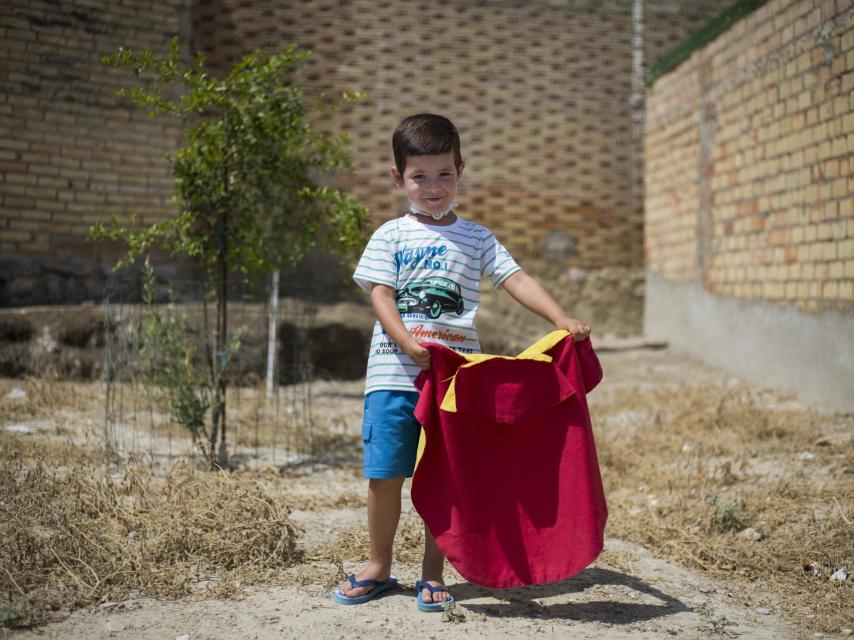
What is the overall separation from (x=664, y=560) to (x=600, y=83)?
7.61 m

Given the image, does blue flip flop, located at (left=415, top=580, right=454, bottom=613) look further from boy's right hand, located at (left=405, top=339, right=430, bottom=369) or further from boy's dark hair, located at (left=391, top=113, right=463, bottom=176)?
boy's dark hair, located at (left=391, top=113, right=463, bottom=176)

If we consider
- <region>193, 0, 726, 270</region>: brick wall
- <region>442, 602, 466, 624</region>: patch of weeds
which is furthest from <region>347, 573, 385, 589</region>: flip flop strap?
<region>193, 0, 726, 270</region>: brick wall

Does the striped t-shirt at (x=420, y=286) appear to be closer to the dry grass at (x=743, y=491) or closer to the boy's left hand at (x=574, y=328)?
the boy's left hand at (x=574, y=328)

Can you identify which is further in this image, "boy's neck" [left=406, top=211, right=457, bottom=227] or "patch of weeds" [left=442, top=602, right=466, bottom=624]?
"boy's neck" [left=406, top=211, right=457, bottom=227]

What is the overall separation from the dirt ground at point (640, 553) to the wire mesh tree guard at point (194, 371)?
238 millimetres

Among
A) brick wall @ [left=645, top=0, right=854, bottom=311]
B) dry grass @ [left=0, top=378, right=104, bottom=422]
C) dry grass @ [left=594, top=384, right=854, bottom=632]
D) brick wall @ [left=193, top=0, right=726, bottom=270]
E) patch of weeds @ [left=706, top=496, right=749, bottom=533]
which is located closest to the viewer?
dry grass @ [left=594, top=384, right=854, bottom=632]

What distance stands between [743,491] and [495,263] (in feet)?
6.51

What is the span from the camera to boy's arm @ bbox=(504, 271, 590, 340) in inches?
106

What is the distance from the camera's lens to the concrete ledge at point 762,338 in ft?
19.1

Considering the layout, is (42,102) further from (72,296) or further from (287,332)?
(287,332)

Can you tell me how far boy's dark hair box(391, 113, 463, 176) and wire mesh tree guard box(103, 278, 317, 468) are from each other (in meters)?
2.11

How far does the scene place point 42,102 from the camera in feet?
25.3

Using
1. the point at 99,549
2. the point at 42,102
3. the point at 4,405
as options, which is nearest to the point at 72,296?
the point at 42,102

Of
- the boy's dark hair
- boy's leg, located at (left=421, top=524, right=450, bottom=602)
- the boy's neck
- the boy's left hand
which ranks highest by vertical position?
the boy's dark hair
